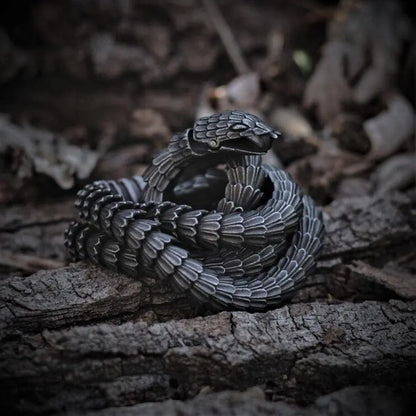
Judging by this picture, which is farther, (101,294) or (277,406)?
(101,294)

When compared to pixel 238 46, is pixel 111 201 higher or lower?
lower

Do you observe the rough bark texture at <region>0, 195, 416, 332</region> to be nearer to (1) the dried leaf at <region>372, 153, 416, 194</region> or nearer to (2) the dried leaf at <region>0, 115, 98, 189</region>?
(1) the dried leaf at <region>372, 153, 416, 194</region>

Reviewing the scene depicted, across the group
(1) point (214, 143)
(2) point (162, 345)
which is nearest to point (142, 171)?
(1) point (214, 143)

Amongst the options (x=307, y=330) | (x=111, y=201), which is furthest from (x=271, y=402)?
(x=111, y=201)

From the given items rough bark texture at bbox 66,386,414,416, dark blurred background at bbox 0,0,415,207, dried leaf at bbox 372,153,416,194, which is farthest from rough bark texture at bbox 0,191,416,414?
dark blurred background at bbox 0,0,415,207

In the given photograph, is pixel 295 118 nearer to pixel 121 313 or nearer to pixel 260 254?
pixel 260 254

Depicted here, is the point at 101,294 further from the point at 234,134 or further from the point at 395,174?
the point at 395,174

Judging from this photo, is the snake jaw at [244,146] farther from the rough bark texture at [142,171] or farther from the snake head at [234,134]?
the rough bark texture at [142,171]
